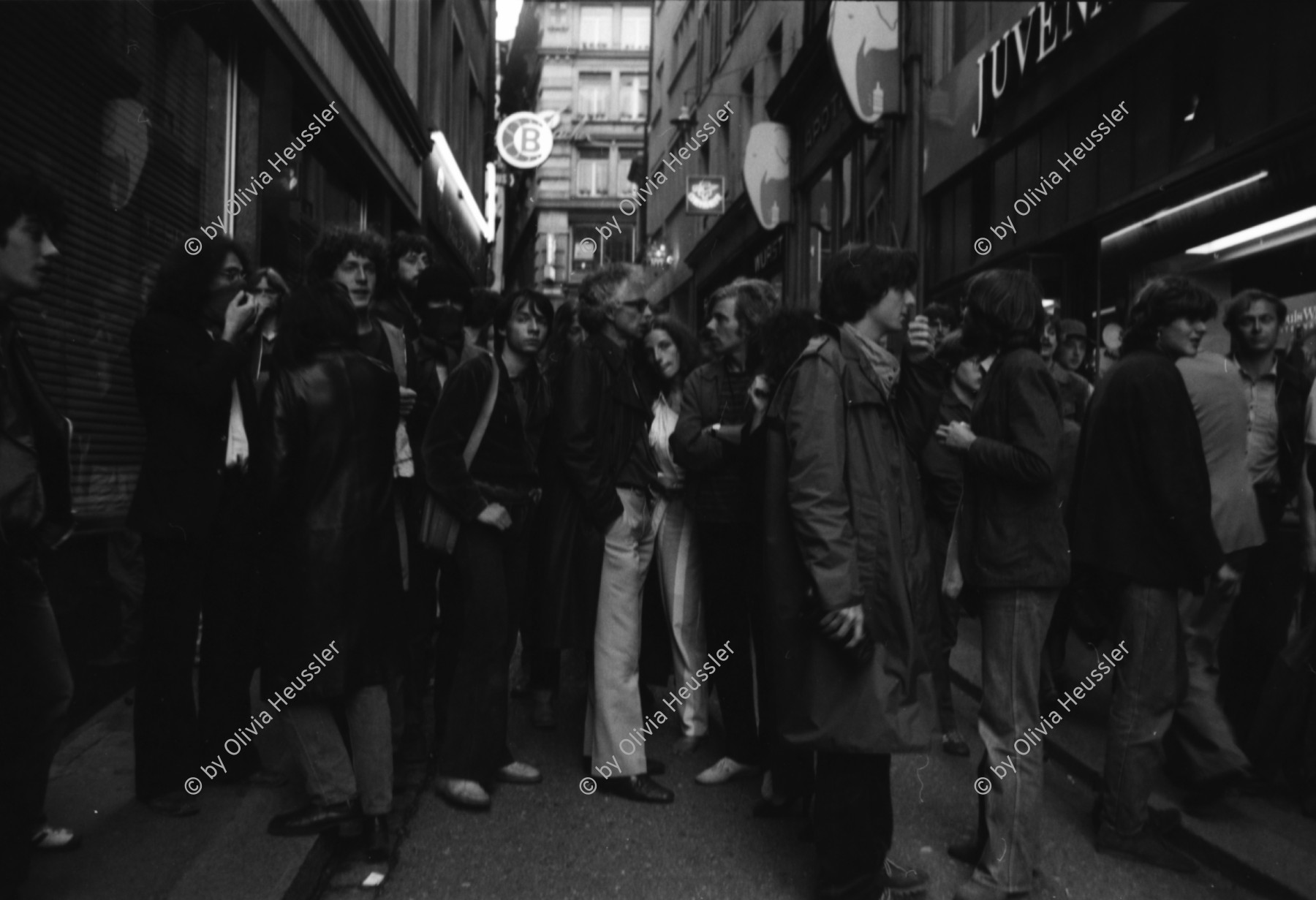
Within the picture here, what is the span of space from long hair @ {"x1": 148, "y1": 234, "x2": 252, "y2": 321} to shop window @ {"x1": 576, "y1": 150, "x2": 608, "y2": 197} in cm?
5206

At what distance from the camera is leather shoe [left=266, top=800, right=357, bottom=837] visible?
154 inches

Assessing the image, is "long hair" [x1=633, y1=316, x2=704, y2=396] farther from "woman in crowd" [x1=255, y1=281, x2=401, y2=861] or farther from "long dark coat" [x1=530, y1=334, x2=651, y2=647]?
"woman in crowd" [x1=255, y1=281, x2=401, y2=861]

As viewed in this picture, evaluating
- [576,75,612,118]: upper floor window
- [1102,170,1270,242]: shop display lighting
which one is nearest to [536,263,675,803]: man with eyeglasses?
[1102,170,1270,242]: shop display lighting

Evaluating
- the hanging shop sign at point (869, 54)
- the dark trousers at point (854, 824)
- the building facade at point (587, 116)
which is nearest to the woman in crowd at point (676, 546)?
the dark trousers at point (854, 824)

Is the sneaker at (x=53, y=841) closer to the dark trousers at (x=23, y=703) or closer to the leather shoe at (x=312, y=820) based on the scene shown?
the leather shoe at (x=312, y=820)

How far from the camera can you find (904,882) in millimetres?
3789

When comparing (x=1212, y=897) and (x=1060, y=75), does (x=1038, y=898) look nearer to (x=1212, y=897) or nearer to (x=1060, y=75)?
(x=1212, y=897)

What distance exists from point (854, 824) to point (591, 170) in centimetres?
5383

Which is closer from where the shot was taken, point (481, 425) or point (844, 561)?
point (844, 561)

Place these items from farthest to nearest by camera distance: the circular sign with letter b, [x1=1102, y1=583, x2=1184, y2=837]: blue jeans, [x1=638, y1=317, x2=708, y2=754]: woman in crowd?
1. the circular sign with letter b
2. [x1=638, y1=317, x2=708, y2=754]: woman in crowd
3. [x1=1102, y1=583, x2=1184, y2=837]: blue jeans

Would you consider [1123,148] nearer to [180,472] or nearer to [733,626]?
[733,626]

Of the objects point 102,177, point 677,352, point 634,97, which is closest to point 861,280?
point 677,352

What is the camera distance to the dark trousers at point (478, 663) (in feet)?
15.0

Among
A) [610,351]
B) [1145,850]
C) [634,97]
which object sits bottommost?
[1145,850]
